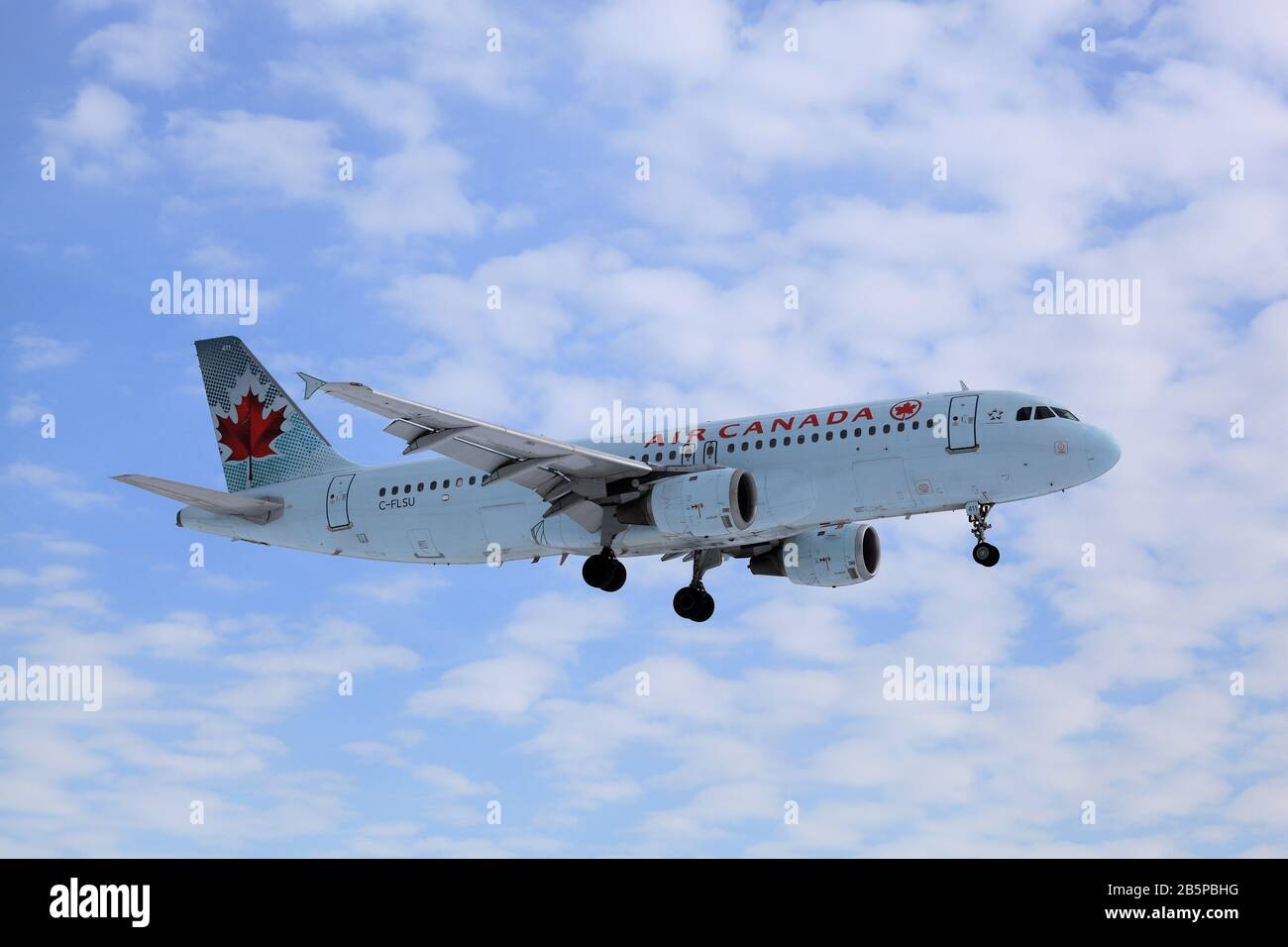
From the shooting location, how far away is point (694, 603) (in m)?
47.2

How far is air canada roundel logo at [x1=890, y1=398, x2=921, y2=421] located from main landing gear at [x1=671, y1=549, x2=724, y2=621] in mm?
8779

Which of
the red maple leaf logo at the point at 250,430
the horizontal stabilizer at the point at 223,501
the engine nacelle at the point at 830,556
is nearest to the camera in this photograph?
the horizontal stabilizer at the point at 223,501

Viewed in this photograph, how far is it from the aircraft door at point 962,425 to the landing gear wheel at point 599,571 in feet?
33.5

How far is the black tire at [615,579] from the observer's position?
43.3m

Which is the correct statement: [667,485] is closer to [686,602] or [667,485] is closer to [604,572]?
[604,572]

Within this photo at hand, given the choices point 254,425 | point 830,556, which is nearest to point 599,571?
point 830,556

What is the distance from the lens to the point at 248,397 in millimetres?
53469

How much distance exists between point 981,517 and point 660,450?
954 centimetres

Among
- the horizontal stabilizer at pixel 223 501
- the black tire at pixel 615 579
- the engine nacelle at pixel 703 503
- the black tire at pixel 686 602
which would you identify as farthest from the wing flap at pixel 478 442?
the horizontal stabilizer at pixel 223 501

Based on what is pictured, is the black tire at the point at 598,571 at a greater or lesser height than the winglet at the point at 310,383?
lesser

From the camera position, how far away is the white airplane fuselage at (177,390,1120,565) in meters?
39.3

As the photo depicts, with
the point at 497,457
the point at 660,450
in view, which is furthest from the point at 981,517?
the point at 497,457

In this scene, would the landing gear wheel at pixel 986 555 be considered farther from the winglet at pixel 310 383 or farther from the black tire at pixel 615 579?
the winglet at pixel 310 383

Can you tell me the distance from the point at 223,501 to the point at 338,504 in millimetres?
3744
